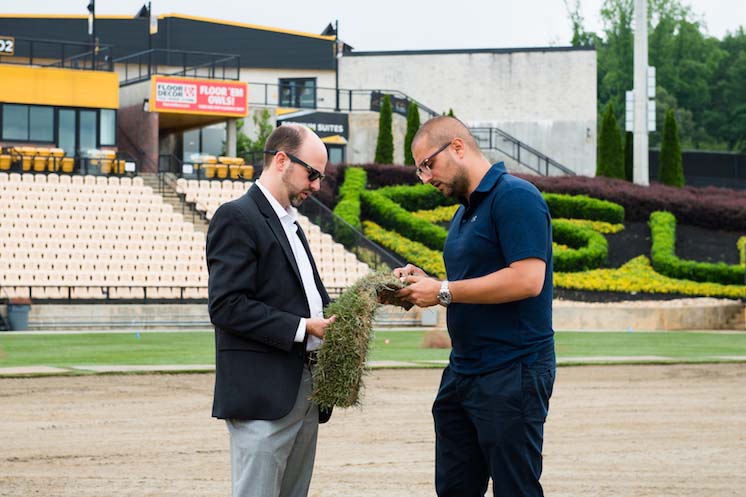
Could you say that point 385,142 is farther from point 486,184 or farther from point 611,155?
point 486,184

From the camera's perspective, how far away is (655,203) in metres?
45.4

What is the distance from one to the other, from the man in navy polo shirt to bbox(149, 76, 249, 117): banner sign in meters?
40.6

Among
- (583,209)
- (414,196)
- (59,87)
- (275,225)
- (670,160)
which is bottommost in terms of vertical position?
(275,225)

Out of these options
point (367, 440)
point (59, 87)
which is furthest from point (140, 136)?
point (367, 440)

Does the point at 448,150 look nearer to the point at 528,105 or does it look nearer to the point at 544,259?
the point at 544,259

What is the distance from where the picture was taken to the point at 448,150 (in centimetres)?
558

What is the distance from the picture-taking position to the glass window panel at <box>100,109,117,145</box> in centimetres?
4588

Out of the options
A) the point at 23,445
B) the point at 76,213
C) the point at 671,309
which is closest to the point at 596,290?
the point at 671,309

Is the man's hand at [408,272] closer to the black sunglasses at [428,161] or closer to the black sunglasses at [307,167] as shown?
the black sunglasses at [428,161]

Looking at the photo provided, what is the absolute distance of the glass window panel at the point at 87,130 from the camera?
149 feet

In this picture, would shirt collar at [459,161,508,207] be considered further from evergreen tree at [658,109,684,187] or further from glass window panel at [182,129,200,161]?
glass window panel at [182,129,200,161]

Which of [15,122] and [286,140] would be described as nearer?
[286,140]

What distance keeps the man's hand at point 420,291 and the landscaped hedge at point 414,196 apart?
127 ft

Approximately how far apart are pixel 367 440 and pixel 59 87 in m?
36.1
